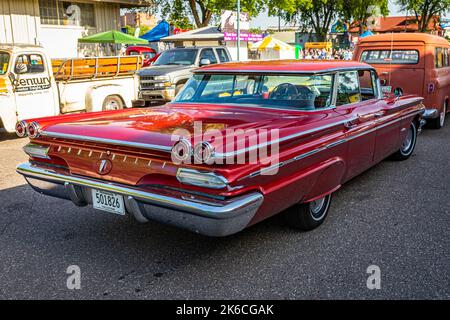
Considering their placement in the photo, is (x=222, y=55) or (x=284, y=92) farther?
(x=222, y=55)

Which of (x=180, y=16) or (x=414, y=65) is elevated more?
(x=180, y=16)

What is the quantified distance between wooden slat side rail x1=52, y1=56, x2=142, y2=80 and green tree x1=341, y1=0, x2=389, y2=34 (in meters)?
34.2

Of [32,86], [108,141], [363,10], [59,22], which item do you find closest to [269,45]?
[59,22]

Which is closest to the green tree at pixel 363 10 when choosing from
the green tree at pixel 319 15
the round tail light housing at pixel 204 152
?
the green tree at pixel 319 15

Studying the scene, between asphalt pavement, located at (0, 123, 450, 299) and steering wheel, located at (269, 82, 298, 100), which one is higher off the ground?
steering wheel, located at (269, 82, 298, 100)

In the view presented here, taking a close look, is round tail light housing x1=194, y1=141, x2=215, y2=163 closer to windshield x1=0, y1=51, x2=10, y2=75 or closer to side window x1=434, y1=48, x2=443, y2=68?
windshield x1=0, y1=51, x2=10, y2=75

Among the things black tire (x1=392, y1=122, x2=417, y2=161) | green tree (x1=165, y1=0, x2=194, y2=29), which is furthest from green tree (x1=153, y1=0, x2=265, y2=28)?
black tire (x1=392, y1=122, x2=417, y2=161)

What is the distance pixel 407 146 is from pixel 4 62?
288 inches

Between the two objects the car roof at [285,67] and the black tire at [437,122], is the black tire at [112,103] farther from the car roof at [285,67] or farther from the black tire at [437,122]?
the black tire at [437,122]

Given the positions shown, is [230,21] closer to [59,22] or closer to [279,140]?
[59,22]

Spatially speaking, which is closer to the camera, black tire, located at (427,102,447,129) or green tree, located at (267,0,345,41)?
black tire, located at (427,102,447,129)

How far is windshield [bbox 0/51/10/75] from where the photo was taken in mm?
8570

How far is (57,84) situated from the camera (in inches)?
374

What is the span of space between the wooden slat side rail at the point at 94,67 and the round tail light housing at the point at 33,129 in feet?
20.5
